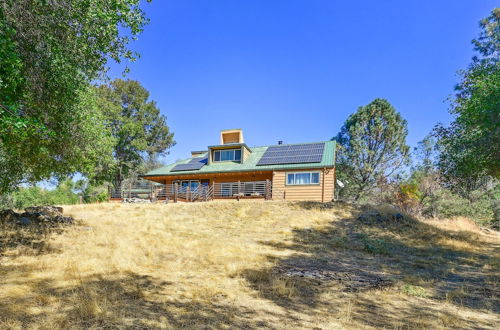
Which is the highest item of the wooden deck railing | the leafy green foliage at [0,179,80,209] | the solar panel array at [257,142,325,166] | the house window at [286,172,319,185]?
the solar panel array at [257,142,325,166]

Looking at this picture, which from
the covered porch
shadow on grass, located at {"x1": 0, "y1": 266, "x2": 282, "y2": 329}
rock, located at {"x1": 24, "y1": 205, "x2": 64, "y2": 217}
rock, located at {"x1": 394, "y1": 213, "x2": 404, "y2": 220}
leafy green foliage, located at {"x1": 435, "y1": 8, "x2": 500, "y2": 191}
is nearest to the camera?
shadow on grass, located at {"x1": 0, "y1": 266, "x2": 282, "y2": 329}

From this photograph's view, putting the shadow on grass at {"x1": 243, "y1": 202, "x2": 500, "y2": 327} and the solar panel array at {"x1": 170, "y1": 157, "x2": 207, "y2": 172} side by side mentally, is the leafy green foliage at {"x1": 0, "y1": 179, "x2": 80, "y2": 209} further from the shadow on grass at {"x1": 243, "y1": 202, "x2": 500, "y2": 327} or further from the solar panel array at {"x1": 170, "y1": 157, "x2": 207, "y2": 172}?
the shadow on grass at {"x1": 243, "y1": 202, "x2": 500, "y2": 327}

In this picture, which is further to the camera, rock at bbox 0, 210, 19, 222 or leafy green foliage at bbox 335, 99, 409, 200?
leafy green foliage at bbox 335, 99, 409, 200

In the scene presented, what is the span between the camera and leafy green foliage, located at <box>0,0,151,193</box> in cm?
628

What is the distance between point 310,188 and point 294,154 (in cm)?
395

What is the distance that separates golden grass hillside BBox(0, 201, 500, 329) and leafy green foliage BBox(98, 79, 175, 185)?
22334 millimetres

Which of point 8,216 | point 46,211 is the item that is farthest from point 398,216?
point 8,216

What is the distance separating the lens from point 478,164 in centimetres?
1270

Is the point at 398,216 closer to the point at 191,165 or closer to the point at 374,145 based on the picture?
the point at 374,145

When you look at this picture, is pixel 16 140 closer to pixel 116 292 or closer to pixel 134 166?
pixel 116 292

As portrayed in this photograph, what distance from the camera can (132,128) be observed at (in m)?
33.9

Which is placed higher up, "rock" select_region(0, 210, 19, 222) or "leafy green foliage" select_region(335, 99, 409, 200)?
"leafy green foliage" select_region(335, 99, 409, 200)

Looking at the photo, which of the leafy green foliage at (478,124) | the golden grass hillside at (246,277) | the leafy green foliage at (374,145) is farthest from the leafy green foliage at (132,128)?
the leafy green foliage at (478,124)

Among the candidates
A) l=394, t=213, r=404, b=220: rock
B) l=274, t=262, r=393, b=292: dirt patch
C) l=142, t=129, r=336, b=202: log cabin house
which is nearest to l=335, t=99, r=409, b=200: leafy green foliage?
l=142, t=129, r=336, b=202: log cabin house
